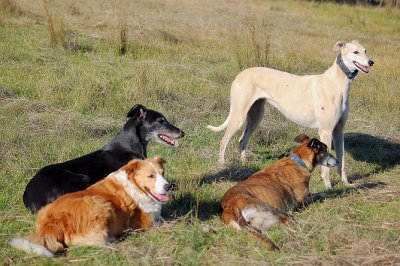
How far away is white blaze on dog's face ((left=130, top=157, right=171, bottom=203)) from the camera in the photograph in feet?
16.1

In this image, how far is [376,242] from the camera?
4.74 m

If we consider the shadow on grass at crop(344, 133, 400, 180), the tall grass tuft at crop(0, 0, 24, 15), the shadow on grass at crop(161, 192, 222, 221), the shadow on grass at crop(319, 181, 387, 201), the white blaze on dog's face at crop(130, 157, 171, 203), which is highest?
the tall grass tuft at crop(0, 0, 24, 15)

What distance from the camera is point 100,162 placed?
235 inches

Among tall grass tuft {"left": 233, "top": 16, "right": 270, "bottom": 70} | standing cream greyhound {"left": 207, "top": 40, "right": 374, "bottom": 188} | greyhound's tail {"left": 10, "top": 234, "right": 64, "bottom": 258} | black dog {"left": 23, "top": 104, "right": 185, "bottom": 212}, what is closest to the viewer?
greyhound's tail {"left": 10, "top": 234, "right": 64, "bottom": 258}

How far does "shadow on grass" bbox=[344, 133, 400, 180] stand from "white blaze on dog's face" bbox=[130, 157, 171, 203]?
401 cm

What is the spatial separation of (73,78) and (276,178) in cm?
544

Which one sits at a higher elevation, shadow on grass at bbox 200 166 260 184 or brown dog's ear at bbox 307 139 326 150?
brown dog's ear at bbox 307 139 326 150

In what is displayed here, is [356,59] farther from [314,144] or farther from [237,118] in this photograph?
[237,118]

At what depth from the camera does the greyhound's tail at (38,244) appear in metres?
4.33

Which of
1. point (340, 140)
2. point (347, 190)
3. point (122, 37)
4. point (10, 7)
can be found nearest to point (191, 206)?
point (347, 190)

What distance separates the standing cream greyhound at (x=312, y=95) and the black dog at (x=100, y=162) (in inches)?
65.5

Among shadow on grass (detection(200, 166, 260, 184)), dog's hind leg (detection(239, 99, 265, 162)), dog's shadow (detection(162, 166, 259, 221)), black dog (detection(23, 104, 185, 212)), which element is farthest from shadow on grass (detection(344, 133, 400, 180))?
black dog (detection(23, 104, 185, 212))

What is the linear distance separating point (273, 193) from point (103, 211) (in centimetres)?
210

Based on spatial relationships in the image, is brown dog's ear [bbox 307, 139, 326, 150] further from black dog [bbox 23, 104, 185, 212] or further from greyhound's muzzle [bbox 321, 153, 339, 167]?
black dog [bbox 23, 104, 185, 212]
